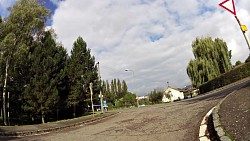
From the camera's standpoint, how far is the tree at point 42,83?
928 inches

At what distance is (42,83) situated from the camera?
78.0 ft

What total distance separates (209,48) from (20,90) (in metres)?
34.5

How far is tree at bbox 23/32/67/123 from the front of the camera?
928 inches

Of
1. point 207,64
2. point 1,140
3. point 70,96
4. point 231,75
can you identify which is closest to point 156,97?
point 207,64

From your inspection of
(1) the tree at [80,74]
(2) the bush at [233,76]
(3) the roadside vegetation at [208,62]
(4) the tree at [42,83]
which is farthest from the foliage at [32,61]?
(3) the roadside vegetation at [208,62]

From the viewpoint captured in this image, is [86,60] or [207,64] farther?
[207,64]

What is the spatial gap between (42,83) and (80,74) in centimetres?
969

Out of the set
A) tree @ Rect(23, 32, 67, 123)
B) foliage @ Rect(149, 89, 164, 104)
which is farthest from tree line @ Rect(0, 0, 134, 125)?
foliage @ Rect(149, 89, 164, 104)

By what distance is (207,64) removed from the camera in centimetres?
4453

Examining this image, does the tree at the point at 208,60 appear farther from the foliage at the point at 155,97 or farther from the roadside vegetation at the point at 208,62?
the foliage at the point at 155,97

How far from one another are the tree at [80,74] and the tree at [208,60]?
69.1 ft

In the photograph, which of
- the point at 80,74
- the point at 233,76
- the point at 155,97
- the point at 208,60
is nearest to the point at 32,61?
the point at 80,74

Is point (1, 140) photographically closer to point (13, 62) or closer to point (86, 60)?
point (13, 62)

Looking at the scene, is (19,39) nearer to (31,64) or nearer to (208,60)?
(31,64)
